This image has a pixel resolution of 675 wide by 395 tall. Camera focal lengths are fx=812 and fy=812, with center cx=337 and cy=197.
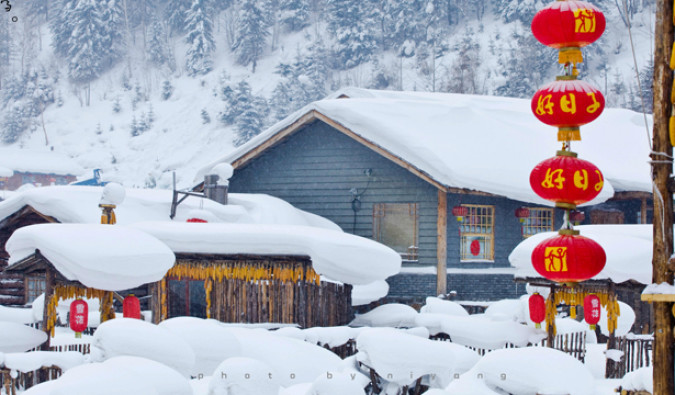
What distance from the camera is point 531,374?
35.7 ft

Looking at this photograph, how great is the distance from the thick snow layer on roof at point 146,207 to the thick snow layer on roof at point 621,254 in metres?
8.12

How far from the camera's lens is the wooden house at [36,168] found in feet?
224

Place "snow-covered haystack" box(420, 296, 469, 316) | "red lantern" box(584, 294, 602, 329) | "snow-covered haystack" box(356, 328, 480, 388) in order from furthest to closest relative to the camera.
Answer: "snow-covered haystack" box(420, 296, 469, 316) → "red lantern" box(584, 294, 602, 329) → "snow-covered haystack" box(356, 328, 480, 388)

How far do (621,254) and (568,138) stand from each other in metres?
6.99

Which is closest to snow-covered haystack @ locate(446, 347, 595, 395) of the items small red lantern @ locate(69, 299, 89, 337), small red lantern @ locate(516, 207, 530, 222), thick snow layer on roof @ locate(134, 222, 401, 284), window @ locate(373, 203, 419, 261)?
thick snow layer on roof @ locate(134, 222, 401, 284)

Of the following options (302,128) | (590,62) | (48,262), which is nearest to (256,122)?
(590,62)

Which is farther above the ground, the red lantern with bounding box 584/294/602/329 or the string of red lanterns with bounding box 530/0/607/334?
the string of red lanterns with bounding box 530/0/607/334

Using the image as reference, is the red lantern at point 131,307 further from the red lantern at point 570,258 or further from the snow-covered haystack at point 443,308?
the red lantern at point 570,258

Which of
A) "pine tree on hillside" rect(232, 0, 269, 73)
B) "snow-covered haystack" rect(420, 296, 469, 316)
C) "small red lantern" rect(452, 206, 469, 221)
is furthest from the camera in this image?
"pine tree on hillside" rect(232, 0, 269, 73)

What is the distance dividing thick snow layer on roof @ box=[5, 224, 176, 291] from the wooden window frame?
42.1 feet

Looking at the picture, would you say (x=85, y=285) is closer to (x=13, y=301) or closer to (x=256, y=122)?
(x=13, y=301)

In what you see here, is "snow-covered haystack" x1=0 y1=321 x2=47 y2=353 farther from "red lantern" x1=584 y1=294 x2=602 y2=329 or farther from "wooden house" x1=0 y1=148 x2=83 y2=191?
"wooden house" x1=0 y1=148 x2=83 y2=191

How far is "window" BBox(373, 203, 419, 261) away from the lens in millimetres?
22312

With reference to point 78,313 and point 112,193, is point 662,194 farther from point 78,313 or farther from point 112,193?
point 112,193
